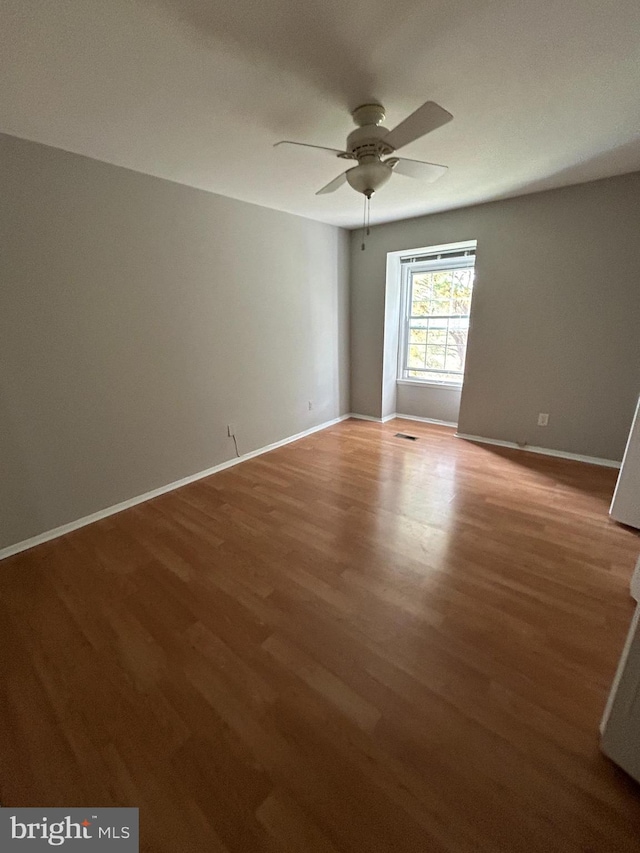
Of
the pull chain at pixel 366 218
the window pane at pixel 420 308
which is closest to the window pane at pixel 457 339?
the window pane at pixel 420 308

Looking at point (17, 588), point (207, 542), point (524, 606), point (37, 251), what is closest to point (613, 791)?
point (524, 606)

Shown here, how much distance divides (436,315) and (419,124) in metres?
3.04

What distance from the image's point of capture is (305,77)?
4.58ft

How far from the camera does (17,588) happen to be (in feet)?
5.82

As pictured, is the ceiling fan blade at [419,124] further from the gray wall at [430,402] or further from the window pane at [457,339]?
the gray wall at [430,402]

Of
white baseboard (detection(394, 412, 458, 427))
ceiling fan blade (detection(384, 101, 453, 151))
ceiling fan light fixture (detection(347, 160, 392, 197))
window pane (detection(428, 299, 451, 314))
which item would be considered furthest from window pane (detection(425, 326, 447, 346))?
ceiling fan blade (detection(384, 101, 453, 151))

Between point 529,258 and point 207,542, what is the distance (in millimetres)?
3620

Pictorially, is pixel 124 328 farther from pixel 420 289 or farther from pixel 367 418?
pixel 420 289

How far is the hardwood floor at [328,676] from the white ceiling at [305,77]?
7.53 ft

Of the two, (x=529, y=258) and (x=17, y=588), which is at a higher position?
(x=529, y=258)

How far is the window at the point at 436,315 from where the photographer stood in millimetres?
3971

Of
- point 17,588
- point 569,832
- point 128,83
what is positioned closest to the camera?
point 569,832

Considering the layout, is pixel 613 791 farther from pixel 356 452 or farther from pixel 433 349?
pixel 433 349

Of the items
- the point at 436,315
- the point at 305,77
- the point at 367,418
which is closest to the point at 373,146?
the point at 305,77
